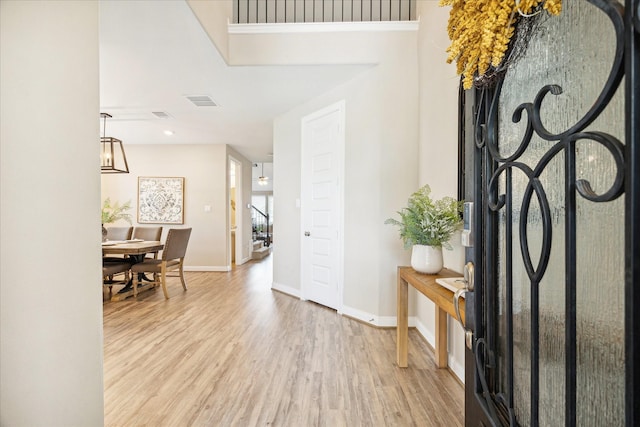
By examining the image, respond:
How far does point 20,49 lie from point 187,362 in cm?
216

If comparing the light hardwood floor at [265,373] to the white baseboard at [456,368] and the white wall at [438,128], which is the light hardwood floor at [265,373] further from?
the white wall at [438,128]

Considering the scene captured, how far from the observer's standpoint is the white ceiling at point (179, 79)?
2414 millimetres

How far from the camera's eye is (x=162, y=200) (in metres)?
6.29

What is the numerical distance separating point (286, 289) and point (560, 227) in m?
4.12

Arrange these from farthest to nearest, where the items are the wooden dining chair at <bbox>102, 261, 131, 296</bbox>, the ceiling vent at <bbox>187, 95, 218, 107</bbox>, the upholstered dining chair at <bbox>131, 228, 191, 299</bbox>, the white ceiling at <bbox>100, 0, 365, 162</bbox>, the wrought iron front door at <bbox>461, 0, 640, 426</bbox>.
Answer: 1. the upholstered dining chair at <bbox>131, 228, 191, 299</bbox>
2. the wooden dining chair at <bbox>102, 261, 131, 296</bbox>
3. the ceiling vent at <bbox>187, 95, 218, 107</bbox>
4. the white ceiling at <bbox>100, 0, 365, 162</bbox>
5. the wrought iron front door at <bbox>461, 0, 640, 426</bbox>

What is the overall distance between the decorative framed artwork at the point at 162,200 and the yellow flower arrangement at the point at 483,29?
627 centimetres

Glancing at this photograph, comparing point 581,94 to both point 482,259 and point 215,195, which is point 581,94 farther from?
point 215,195

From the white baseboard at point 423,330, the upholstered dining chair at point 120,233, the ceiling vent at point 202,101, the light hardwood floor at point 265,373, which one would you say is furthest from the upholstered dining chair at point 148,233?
the white baseboard at point 423,330

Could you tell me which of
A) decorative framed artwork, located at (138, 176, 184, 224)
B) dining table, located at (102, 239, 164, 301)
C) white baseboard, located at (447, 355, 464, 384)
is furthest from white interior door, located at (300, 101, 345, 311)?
decorative framed artwork, located at (138, 176, 184, 224)

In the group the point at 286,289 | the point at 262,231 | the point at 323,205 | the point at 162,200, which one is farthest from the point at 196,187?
the point at 262,231

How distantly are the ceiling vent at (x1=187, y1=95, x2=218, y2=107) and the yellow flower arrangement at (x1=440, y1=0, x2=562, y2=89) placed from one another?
357 cm

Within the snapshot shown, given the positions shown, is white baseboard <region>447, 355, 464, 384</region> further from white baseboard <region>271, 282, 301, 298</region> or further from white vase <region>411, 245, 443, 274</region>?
white baseboard <region>271, 282, 301, 298</region>

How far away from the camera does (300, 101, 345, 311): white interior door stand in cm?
359

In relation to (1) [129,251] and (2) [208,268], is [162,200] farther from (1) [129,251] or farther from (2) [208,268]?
(1) [129,251]
